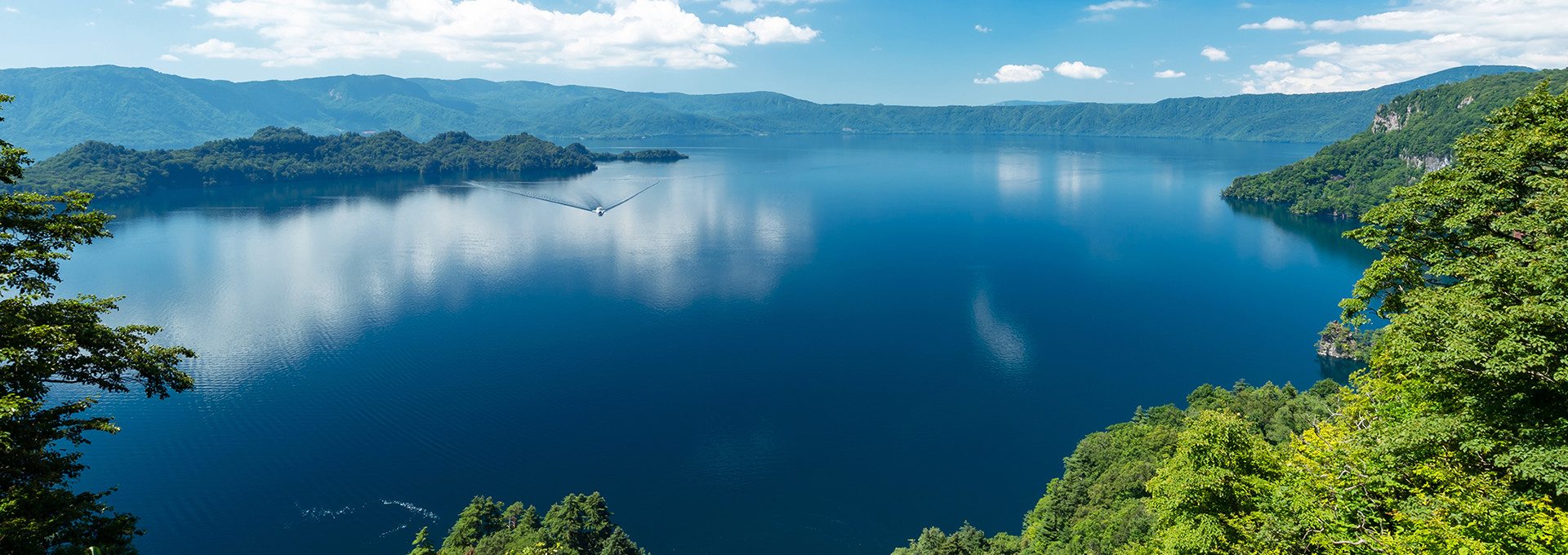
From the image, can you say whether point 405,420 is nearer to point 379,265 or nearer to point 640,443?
point 640,443

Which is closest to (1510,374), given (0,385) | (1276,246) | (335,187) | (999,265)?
(0,385)

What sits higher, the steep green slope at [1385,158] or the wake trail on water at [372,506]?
the steep green slope at [1385,158]

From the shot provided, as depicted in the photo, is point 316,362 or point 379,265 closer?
point 316,362

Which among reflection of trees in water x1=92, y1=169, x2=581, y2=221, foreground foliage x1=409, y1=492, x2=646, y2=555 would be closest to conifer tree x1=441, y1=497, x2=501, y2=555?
foreground foliage x1=409, y1=492, x2=646, y2=555

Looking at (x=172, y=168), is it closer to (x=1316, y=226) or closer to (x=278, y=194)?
(x=278, y=194)

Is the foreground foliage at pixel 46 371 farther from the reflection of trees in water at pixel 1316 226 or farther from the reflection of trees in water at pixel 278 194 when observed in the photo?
the reflection of trees in water at pixel 278 194

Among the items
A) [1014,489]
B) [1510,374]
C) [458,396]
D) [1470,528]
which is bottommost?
[1014,489]

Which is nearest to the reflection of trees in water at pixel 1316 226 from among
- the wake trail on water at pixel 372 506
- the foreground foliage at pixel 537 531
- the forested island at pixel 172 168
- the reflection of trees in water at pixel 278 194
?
the foreground foliage at pixel 537 531

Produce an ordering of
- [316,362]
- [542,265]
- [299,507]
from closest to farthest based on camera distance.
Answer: [299,507]
[316,362]
[542,265]
